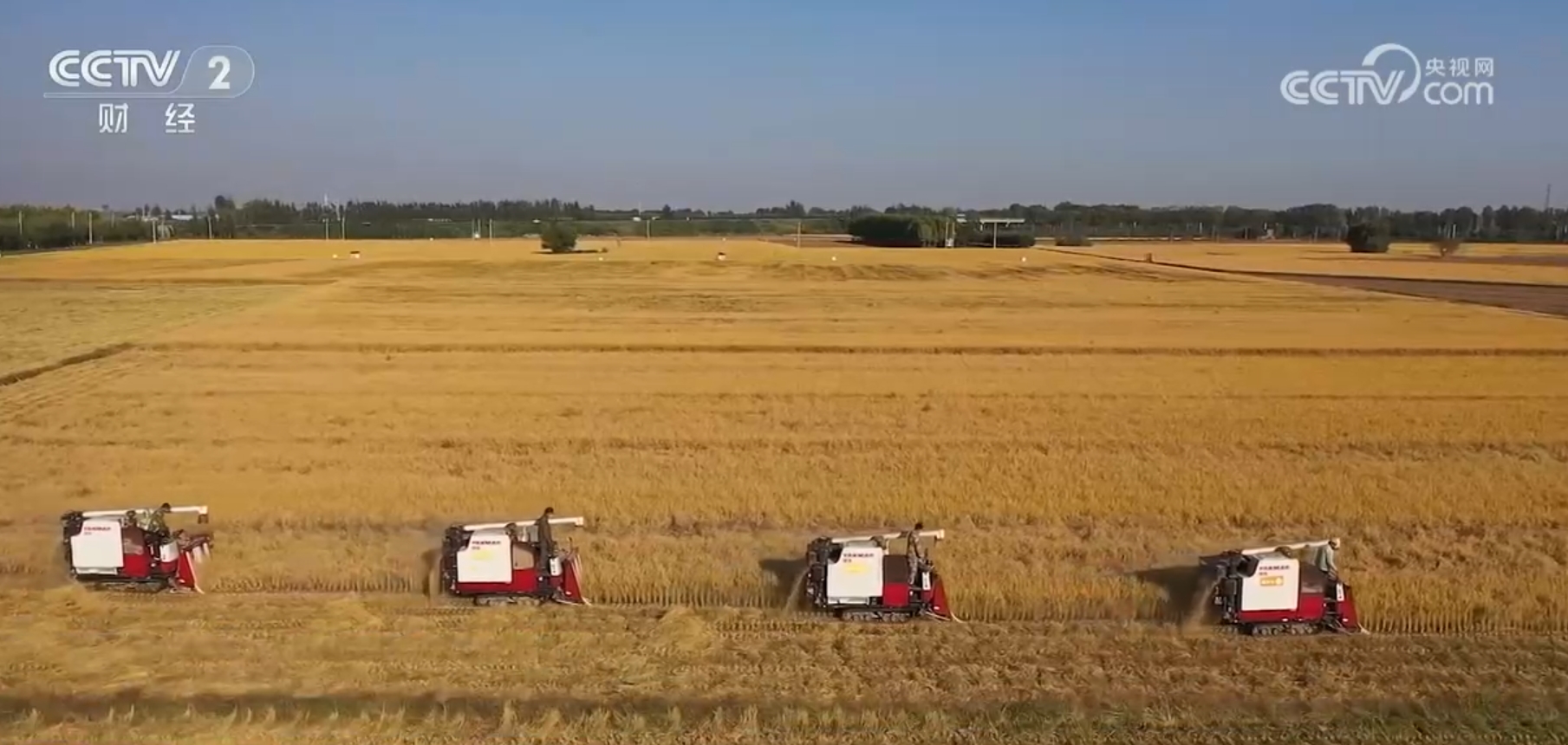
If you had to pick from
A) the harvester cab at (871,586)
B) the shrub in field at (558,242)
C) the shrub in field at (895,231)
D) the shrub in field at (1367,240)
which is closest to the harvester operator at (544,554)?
the harvester cab at (871,586)

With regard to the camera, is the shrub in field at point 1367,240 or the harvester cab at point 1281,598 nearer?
the harvester cab at point 1281,598

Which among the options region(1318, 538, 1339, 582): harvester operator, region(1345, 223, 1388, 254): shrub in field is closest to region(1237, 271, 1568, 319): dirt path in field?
region(1345, 223, 1388, 254): shrub in field

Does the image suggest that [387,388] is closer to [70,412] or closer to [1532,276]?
[70,412]

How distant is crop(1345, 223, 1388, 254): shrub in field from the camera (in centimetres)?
9762

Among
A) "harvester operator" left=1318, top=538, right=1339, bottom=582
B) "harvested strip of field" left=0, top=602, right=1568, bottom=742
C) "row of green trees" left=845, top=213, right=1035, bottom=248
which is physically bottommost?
"harvested strip of field" left=0, top=602, right=1568, bottom=742

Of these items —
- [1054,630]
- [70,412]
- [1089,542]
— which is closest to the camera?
[1054,630]

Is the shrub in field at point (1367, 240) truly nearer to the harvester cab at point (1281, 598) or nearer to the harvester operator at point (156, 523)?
the harvester cab at point (1281, 598)

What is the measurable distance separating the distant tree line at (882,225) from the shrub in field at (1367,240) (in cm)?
134

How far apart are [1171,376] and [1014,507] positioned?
42.3ft

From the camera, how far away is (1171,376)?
26.4m

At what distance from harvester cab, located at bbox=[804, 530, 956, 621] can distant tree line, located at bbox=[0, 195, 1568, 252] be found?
95.6 meters

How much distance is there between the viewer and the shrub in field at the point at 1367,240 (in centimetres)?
9762

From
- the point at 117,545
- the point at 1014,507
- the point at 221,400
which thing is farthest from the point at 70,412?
the point at 1014,507

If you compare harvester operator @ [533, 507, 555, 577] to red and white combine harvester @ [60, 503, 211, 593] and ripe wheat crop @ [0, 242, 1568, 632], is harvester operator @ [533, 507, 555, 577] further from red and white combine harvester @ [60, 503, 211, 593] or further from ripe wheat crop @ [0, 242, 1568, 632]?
red and white combine harvester @ [60, 503, 211, 593]
